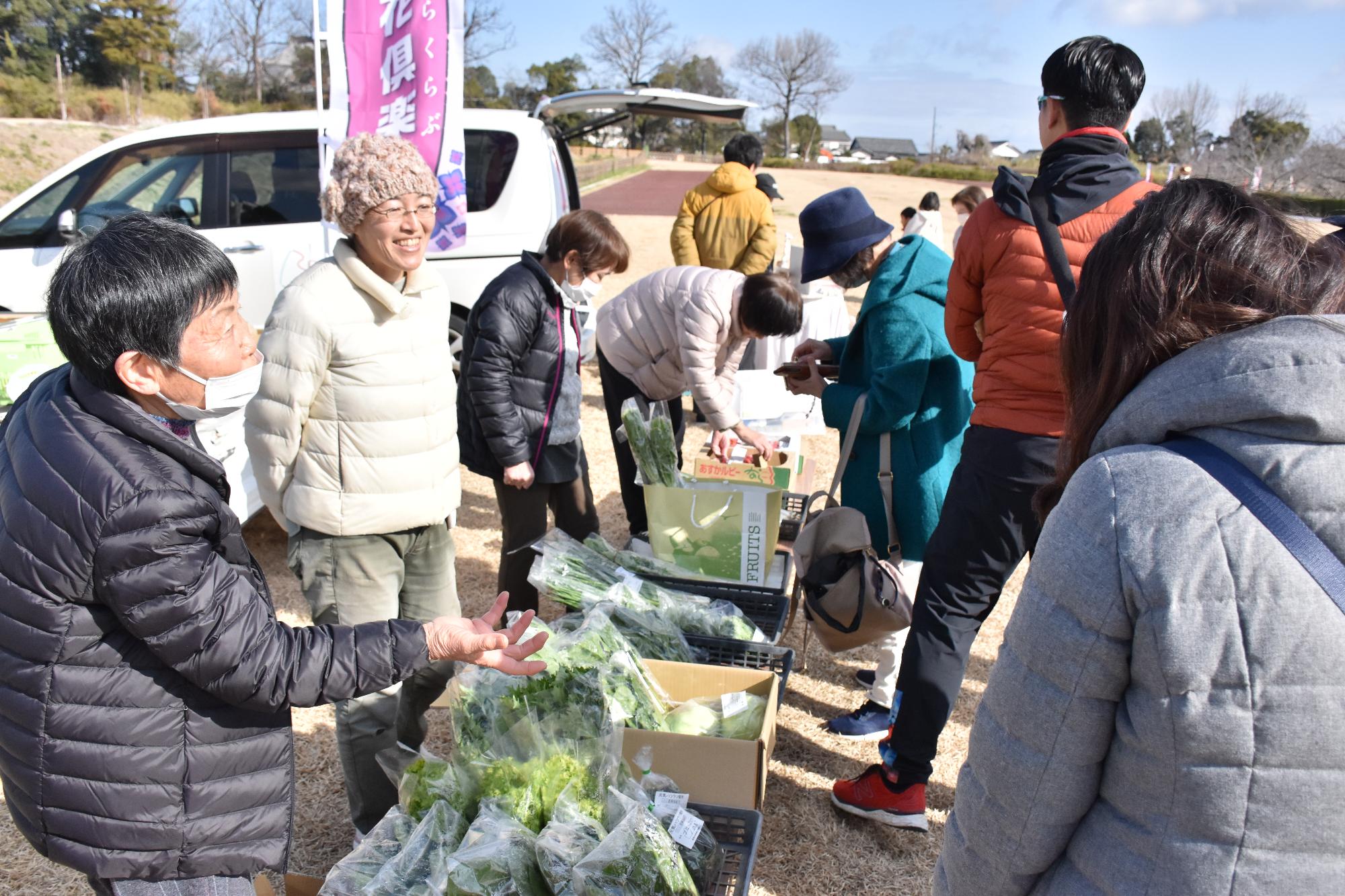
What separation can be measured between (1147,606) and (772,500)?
6.16 ft

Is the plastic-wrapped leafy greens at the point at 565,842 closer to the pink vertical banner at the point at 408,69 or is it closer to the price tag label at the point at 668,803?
the price tag label at the point at 668,803

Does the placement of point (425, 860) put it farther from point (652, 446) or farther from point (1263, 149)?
point (1263, 149)

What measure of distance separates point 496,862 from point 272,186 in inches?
219

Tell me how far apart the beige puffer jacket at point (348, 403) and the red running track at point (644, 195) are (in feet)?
48.9

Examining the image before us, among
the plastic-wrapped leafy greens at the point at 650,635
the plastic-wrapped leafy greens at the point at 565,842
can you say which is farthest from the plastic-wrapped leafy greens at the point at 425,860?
the plastic-wrapped leafy greens at the point at 650,635

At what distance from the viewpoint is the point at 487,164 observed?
20.0 ft

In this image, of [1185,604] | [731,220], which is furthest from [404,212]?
[731,220]

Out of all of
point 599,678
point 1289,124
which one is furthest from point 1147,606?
point 1289,124

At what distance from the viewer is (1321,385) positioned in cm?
90

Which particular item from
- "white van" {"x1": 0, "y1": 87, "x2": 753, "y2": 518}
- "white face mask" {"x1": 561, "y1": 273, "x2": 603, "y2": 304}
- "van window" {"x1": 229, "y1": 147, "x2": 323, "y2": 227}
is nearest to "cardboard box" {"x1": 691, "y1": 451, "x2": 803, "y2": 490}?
"white face mask" {"x1": 561, "y1": 273, "x2": 603, "y2": 304}

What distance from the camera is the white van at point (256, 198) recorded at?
5820 mm

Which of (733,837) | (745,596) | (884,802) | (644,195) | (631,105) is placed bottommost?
(884,802)

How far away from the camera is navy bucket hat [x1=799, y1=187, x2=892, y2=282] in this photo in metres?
2.67

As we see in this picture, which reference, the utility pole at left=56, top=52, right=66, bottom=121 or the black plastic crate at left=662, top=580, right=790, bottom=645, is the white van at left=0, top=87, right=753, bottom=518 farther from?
the utility pole at left=56, top=52, right=66, bottom=121
